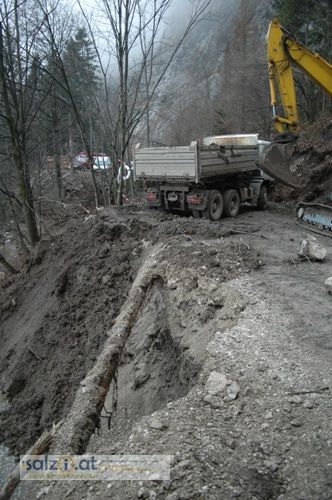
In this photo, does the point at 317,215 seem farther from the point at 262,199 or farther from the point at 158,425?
the point at 158,425

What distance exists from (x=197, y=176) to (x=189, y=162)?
42 cm

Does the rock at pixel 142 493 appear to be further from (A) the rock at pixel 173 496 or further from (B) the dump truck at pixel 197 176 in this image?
(B) the dump truck at pixel 197 176

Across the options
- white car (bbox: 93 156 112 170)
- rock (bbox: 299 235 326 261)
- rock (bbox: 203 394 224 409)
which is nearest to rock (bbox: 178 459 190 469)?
rock (bbox: 203 394 224 409)

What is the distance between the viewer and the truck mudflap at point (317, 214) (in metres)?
10.7

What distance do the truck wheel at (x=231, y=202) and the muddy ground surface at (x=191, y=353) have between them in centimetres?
43

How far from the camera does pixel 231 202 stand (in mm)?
11953

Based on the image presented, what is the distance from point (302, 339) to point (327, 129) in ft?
42.1

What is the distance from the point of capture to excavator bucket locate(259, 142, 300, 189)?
1213 centimetres

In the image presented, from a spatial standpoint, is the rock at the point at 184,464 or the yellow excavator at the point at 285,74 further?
the yellow excavator at the point at 285,74

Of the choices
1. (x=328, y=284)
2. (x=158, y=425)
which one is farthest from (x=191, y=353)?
(x=328, y=284)

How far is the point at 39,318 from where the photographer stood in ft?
31.5

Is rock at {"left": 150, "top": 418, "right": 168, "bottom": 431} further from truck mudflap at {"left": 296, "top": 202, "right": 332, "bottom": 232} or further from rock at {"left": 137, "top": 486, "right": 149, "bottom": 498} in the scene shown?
truck mudflap at {"left": 296, "top": 202, "right": 332, "bottom": 232}

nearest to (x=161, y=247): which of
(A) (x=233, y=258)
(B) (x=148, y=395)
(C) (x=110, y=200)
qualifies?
(A) (x=233, y=258)

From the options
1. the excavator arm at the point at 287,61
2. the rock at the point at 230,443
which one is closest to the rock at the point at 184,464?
the rock at the point at 230,443
